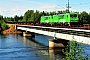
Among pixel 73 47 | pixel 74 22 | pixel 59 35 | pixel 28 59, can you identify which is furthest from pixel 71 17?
pixel 73 47

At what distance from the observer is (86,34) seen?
148ft

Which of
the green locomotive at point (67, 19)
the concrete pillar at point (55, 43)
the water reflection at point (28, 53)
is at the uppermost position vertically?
the green locomotive at point (67, 19)

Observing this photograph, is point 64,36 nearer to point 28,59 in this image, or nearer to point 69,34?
point 69,34

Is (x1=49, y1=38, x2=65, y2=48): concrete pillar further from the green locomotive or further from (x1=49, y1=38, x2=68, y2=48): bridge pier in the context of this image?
the green locomotive

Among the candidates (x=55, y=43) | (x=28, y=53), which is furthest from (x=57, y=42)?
(x=28, y=53)

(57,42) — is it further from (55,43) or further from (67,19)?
(67,19)

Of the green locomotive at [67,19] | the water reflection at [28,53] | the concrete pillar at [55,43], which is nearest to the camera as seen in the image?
the water reflection at [28,53]

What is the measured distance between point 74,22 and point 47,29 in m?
8.08

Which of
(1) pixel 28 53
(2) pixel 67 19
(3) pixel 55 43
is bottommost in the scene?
(1) pixel 28 53

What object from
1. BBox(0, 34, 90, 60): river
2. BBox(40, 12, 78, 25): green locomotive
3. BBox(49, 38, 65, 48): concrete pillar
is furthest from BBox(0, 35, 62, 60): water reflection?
BBox(40, 12, 78, 25): green locomotive

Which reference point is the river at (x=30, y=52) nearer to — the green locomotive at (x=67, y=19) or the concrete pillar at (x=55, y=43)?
the concrete pillar at (x=55, y=43)

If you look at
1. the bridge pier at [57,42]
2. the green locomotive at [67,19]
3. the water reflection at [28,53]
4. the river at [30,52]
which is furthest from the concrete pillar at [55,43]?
the green locomotive at [67,19]

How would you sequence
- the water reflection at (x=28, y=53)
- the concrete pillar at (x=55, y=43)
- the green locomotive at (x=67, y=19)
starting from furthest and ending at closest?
the green locomotive at (x=67, y=19) < the concrete pillar at (x=55, y=43) < the water reflection at (x=28, y=53)

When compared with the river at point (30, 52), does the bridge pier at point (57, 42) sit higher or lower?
higher
